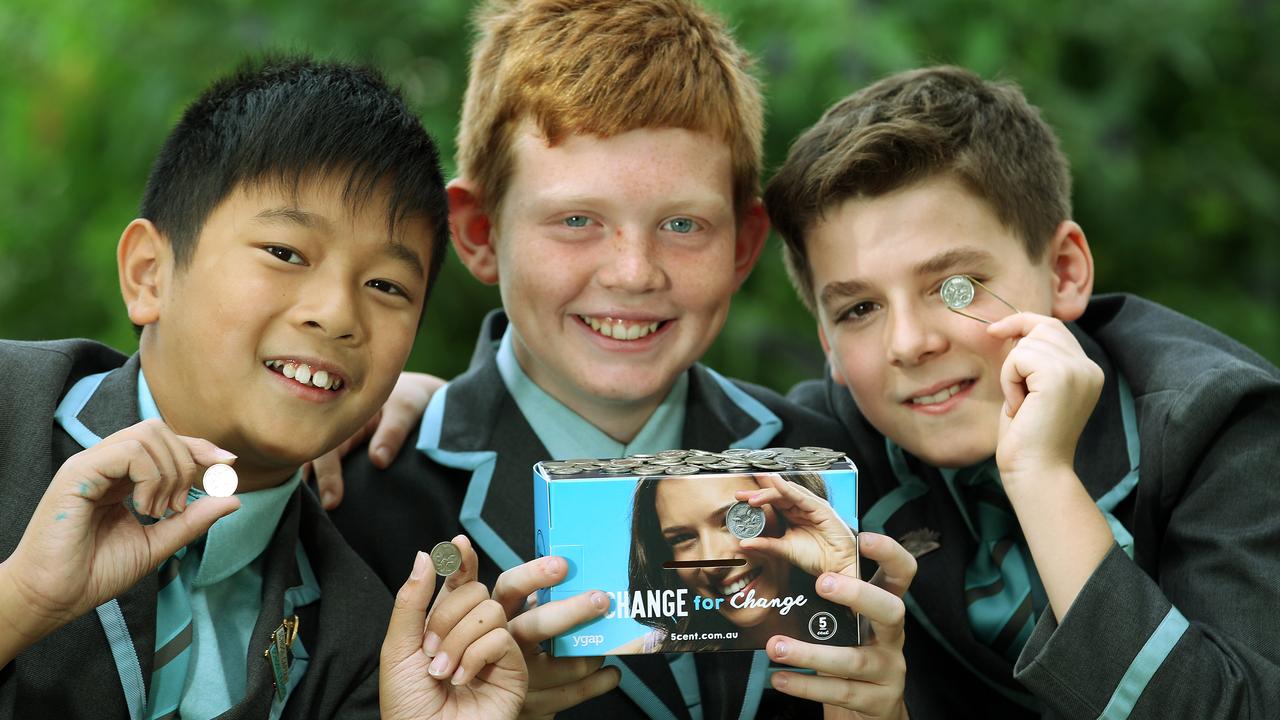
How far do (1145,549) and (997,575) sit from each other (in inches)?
11.1

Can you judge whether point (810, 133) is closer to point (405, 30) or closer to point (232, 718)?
point (232, 718)

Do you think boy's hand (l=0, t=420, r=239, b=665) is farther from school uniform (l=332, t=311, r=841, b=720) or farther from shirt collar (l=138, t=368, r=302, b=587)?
school uniform (l=332, t=311, r=841, b=720)

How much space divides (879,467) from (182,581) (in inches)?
51.8

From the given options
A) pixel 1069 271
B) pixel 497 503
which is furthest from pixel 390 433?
pixel 1069 271

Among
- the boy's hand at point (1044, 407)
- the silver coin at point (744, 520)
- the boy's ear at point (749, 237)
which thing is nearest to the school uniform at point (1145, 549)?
the boy's hand at point (1044, 407)

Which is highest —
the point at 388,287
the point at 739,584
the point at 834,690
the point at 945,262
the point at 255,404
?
the point at 388,287

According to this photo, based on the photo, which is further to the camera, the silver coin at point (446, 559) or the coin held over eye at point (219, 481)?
the silver coin at point (446, 559)

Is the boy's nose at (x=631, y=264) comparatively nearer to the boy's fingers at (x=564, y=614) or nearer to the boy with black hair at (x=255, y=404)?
the boy with black hair at (x=255, y=404)

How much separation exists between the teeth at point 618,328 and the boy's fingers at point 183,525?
84 cm

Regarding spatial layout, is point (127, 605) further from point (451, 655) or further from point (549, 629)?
point (549, 629)

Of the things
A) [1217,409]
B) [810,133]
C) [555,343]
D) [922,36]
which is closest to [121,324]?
[555,343]

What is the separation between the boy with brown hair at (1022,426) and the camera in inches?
74.9

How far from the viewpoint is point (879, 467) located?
2.54 metres

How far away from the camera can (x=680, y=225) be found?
2.31m
